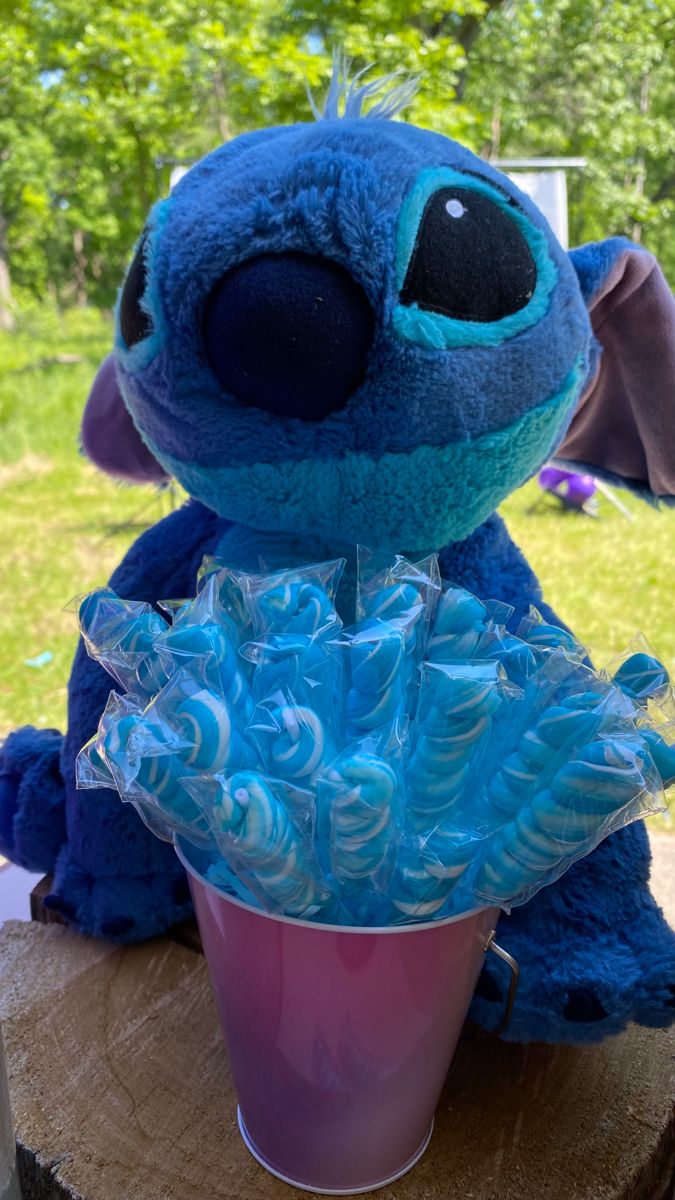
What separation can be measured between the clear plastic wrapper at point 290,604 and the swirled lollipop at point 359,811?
0.24 ft

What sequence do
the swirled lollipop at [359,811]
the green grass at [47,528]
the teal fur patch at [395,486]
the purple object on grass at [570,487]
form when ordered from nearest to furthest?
the swirled lollipop at [359,811] → the teal fur patch at [395,486] → the green grass at [47,528] → the purple object on grass at [570,487]

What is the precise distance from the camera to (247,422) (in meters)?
0.59

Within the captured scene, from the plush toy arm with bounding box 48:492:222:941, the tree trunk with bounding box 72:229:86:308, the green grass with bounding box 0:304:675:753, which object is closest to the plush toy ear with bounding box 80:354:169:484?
the plush toy arm with bounding box 48:492:222:941

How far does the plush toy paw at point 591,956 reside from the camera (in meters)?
0.55

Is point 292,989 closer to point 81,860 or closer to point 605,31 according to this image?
point 81,860

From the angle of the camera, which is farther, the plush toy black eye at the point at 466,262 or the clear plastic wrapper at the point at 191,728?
the plush toy black eye at the point at 466,262

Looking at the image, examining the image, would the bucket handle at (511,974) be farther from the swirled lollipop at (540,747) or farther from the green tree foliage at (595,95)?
the green tree foliage at (595,95)

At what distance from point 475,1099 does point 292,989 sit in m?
0.23

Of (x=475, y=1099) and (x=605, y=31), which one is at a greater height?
(x=605, y=31)

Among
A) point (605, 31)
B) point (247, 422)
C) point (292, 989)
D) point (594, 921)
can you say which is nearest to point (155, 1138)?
point (292, 989)

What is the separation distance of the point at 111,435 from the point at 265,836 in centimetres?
56

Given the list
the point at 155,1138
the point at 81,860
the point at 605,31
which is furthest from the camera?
the point at 605,31

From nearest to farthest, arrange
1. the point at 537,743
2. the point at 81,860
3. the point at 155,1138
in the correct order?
the point at 537,743 → the point at 155,1138 → the point at 81,860

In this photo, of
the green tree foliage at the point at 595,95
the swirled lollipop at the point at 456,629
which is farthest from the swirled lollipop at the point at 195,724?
the green tree foliage at the point at 595,95
